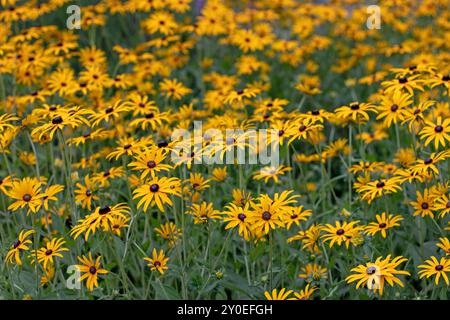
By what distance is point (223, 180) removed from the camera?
3943 mm

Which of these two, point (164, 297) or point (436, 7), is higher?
point (436, 7)

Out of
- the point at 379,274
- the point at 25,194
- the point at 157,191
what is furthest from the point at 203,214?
the point at 379,274

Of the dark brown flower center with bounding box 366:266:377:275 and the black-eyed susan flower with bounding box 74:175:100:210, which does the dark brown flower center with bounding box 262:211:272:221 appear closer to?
the dark brown flower center with bounding box 366:266:377:275

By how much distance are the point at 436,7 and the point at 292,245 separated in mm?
4023

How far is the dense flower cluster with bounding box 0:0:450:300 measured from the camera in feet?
10.9

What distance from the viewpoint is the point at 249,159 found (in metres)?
4.05

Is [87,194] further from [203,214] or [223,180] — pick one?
[223,180]

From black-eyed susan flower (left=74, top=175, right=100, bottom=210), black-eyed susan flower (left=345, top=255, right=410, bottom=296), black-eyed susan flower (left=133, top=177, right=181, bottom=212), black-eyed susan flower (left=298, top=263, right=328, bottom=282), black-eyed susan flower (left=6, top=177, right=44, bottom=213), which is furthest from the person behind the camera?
black-eyed susan flower (left=74, top=175, right=100, bottom=210)

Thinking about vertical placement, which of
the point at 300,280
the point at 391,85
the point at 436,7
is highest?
the point at 436,7

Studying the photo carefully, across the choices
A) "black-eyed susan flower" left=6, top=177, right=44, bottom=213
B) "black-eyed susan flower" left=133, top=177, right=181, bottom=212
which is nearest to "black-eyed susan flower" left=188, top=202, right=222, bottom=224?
"black-eyed susan flower" left=133, top=177, right=181, bottom=212

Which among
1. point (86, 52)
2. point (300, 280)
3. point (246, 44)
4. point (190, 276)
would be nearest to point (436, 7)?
point (246, 44)

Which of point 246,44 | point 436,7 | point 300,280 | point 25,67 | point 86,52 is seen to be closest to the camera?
point 300,280

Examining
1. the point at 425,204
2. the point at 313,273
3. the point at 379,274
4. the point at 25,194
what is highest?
the point at 25,194
